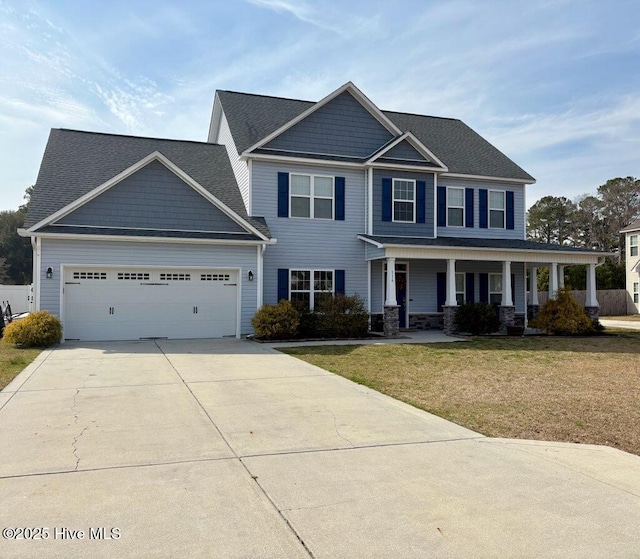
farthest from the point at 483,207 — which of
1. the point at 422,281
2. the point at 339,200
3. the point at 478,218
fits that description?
the point at 339,200

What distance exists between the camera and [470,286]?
2148 cm

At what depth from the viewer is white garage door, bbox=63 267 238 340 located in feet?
52.4

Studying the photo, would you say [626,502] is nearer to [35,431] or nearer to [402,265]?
[35,431]

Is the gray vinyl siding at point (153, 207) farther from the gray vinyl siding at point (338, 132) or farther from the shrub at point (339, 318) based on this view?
the shrub at point (339, 318)

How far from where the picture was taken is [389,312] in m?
17.5

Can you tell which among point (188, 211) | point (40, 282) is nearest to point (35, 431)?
point (40, 282)

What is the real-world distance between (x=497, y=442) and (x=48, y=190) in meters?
15.5

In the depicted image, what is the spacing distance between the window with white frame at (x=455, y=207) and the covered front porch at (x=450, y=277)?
1.20 m

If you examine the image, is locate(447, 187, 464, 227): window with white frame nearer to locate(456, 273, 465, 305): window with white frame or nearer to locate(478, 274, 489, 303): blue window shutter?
locate(456, 273, 465, 305): window with white frame

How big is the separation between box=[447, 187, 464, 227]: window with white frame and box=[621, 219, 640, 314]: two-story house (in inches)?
766

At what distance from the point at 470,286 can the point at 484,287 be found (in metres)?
0.59

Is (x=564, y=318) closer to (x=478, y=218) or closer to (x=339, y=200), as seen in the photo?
(x=478, y=218)

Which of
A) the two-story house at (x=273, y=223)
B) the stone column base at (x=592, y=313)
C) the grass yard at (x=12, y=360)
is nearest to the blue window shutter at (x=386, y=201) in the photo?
the two-story house at (x=273, y=223)

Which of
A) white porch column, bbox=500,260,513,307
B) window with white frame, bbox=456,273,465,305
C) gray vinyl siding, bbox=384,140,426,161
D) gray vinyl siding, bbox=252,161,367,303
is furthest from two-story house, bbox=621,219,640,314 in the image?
gray vinyl siding, bbox=252,161,367,303
